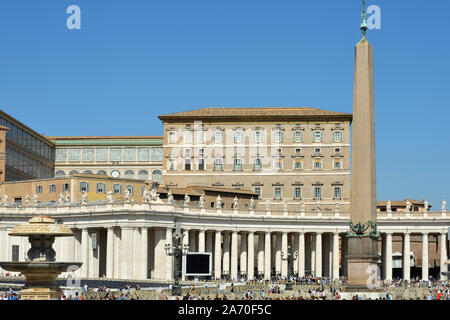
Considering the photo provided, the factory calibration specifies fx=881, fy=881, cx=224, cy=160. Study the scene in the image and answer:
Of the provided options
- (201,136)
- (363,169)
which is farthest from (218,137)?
(363,169)

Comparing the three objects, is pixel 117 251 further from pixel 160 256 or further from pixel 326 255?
pixel 326 255

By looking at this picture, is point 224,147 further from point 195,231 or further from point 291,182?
point 195,231

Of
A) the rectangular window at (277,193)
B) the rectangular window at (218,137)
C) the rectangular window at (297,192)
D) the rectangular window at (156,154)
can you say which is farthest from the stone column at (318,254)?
the rectangular window at (156,154)

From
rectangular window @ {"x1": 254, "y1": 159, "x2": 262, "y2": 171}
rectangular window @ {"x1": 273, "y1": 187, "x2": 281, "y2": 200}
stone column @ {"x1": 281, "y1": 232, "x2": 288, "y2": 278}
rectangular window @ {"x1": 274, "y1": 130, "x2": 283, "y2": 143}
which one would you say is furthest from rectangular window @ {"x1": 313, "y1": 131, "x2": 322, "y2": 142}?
stone column @ {"x1": 281, "y1": 232, "x2": 288, "y2": 278}

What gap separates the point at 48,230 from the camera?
109 feet

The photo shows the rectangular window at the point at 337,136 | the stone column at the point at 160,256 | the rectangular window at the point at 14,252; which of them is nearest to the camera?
the stone column at the point at 160,256

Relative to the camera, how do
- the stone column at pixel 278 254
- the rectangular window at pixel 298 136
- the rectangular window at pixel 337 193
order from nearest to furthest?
the stone column at pixel 278 254, the rectangular window at pixel 337 193, the rectangular window at pixel 298 136

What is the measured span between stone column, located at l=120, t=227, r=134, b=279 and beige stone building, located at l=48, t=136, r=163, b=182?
53.3 m

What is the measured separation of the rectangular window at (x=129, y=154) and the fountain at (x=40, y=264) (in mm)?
107332

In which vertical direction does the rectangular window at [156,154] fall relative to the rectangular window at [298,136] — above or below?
below

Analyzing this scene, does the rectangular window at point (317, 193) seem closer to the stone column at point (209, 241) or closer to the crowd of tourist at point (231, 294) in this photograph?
the stone column at point (209, 241)

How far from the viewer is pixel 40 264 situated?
3259 centimetres

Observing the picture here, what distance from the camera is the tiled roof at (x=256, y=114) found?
121250 mm

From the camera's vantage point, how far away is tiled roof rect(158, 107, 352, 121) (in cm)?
12125
